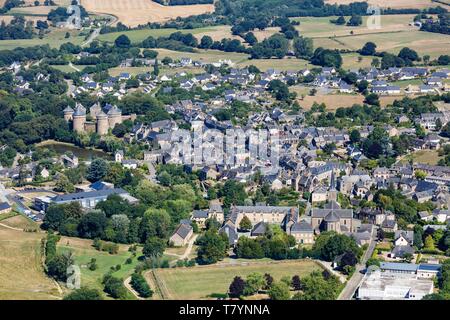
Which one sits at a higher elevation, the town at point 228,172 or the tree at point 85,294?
the tree at point 85,294

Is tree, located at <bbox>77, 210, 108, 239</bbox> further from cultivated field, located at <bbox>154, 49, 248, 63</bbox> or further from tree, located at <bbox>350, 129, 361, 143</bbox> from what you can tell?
cultivated field, located at <bbox>154, 49, 248, 63</bbox>

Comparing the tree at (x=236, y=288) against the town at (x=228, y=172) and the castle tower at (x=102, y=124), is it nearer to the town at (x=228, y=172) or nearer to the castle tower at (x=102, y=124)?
the town at (x=228, y=172)

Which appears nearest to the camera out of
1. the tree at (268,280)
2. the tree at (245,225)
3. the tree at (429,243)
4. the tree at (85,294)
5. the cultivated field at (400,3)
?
the tree at (85,294)

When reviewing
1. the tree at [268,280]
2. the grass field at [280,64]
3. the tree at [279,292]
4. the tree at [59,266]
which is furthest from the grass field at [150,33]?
the tree at [279,292]

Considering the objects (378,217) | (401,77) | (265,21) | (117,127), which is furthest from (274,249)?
(265,21)

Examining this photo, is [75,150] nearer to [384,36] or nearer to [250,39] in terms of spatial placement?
[250,39]

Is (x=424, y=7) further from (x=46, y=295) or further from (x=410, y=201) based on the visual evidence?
(x=46, y=295)

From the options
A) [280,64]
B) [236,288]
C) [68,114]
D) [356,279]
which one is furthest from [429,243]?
[280,64]

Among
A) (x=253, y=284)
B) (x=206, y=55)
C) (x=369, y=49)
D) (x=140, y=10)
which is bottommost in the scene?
(x=253, y=284)
